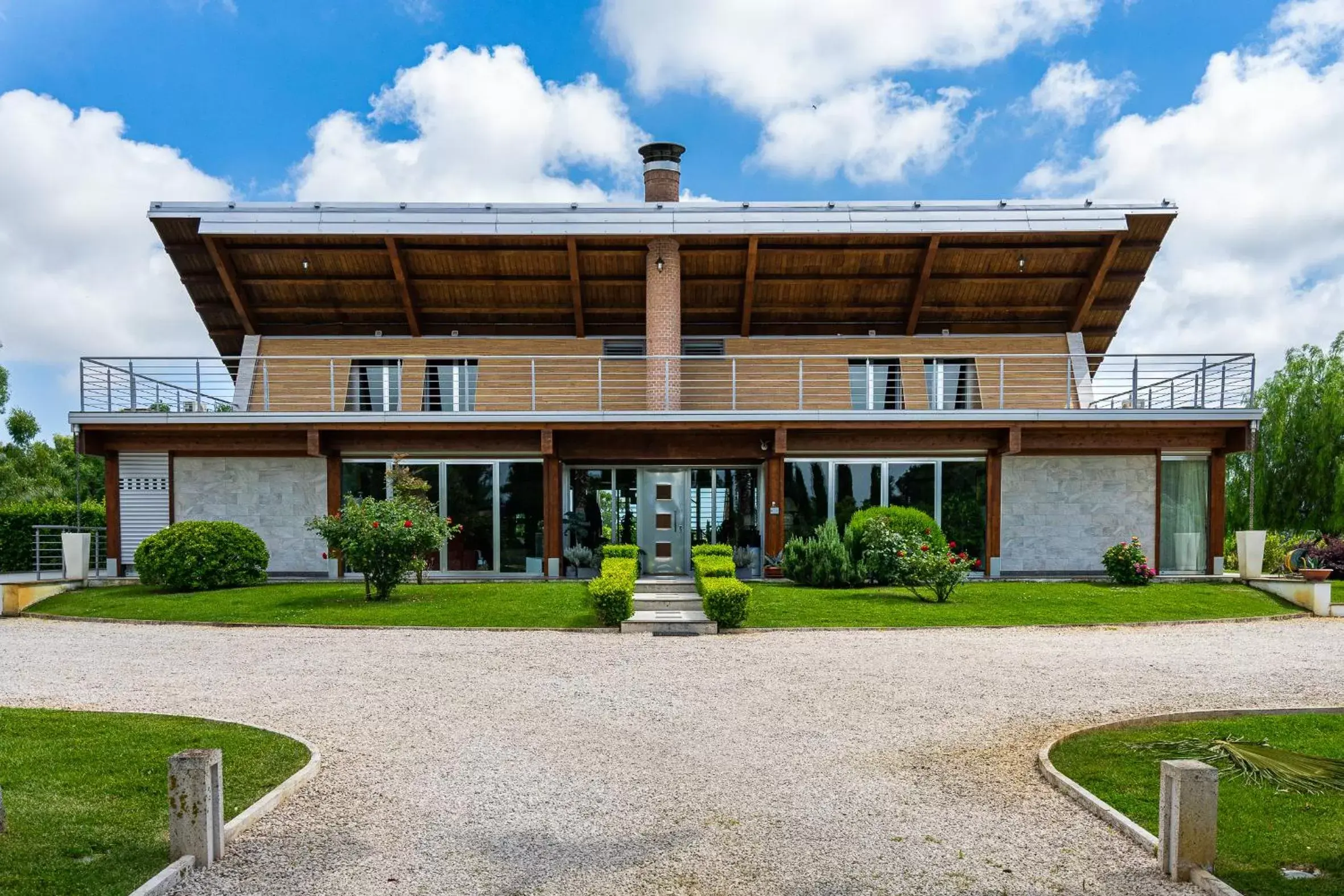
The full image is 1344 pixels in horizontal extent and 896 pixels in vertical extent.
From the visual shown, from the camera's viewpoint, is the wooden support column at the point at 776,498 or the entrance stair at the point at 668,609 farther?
the wooden support column at the point at 776,498


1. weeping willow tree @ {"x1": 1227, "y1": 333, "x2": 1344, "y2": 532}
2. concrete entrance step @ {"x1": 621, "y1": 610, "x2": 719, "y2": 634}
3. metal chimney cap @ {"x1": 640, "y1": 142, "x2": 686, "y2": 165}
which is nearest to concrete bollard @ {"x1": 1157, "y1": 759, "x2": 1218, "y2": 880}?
concrete entrance step @ {"x1": 621, "y1": 610, "x2": 719, "y2": 634}

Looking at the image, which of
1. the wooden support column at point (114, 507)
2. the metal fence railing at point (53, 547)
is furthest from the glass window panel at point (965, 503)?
the metal fence railing at point (53, 547)

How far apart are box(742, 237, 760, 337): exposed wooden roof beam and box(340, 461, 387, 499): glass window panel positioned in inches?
347

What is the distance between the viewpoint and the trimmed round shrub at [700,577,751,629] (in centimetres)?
1413

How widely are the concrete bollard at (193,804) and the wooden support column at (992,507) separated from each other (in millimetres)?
18605

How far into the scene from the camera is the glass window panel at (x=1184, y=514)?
22359mm

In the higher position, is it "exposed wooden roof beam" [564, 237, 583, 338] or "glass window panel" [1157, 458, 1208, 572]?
"exposed wooden roof beam" [564, 237, 583, 338]

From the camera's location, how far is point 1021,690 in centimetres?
990

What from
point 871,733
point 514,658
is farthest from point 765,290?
point 871,733

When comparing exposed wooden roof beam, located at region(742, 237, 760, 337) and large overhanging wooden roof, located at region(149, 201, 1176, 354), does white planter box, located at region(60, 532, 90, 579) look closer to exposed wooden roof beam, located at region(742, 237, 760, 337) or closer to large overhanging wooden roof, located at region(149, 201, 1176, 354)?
large overhanging wooden roof, located at region(149, 201, 1176, 354)

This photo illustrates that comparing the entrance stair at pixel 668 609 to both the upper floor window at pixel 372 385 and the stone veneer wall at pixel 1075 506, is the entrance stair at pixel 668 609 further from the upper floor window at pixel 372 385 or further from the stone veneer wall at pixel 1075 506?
the upper floor window at pixel 372 385

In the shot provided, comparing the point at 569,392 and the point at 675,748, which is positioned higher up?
the point at 569,392

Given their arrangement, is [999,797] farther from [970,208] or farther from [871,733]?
[970,208]

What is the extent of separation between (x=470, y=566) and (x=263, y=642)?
28.7ft
